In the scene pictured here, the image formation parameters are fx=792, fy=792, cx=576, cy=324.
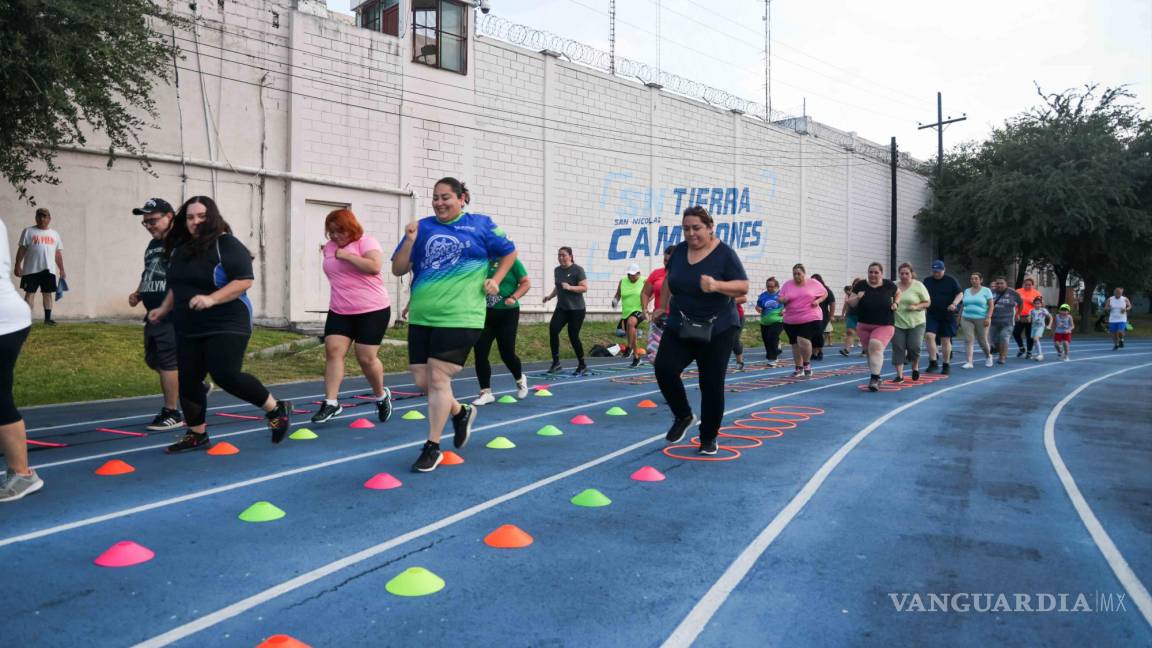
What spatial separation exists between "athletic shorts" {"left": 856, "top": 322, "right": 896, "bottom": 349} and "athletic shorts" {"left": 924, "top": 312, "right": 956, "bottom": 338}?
2.65 m

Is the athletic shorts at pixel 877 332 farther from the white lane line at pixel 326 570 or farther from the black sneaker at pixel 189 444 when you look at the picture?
the black sneaker at pixel 189 444

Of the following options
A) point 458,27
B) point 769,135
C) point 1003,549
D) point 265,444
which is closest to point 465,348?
point 265,444

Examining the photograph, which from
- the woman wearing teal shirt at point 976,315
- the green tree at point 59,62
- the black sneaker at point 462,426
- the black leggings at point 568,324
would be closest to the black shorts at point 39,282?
the green tree at point 59,62

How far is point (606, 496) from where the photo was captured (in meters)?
4.76

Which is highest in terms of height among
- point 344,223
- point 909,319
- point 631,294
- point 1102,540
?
point 344,223

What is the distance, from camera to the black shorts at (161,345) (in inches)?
261

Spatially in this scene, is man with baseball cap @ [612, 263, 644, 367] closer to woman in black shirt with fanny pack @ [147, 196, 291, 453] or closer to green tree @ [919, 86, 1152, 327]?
woman in black shirt with fanny pack @ [147, 196, 291, 453]

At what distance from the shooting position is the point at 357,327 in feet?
22.7

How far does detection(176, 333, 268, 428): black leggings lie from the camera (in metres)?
5.66

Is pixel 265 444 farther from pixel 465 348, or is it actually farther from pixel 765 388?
pixel 765 388

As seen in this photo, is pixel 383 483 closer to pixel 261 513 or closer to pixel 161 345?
pixel 261 513

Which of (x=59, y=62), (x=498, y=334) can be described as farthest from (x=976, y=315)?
(x=59, y=62)

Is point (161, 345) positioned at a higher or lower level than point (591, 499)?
higher

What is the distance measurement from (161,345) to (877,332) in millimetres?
9026
